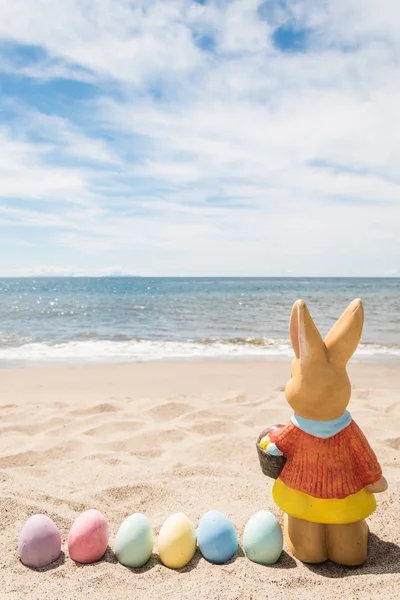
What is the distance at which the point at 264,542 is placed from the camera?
2.49 meters

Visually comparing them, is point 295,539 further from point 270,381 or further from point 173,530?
point 270,381

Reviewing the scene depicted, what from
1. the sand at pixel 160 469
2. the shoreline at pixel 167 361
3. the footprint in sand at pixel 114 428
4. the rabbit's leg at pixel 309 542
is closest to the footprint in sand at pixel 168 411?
the sand at pixel 160 469

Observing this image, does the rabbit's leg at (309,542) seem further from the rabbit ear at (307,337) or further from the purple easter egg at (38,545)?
the purple easter egg at (38,545)

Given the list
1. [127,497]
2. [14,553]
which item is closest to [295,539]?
[127,497]

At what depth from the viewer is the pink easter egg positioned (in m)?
2.50

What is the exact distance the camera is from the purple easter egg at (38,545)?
8.09 feet

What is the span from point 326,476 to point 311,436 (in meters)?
0.21

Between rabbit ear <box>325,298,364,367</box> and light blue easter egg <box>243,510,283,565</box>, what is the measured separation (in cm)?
92

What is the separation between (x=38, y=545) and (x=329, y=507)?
149cm

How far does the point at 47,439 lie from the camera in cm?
441

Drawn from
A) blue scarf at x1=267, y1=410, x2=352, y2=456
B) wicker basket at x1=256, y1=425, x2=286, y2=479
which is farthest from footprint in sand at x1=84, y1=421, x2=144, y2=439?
blue scarf at x1=267, y1=410, x2=352, y2=456

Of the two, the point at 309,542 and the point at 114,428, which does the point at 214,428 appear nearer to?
the point at 114,428

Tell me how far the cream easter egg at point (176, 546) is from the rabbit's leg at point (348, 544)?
734 millimetres

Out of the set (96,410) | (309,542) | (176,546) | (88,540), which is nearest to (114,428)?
(96,410)
